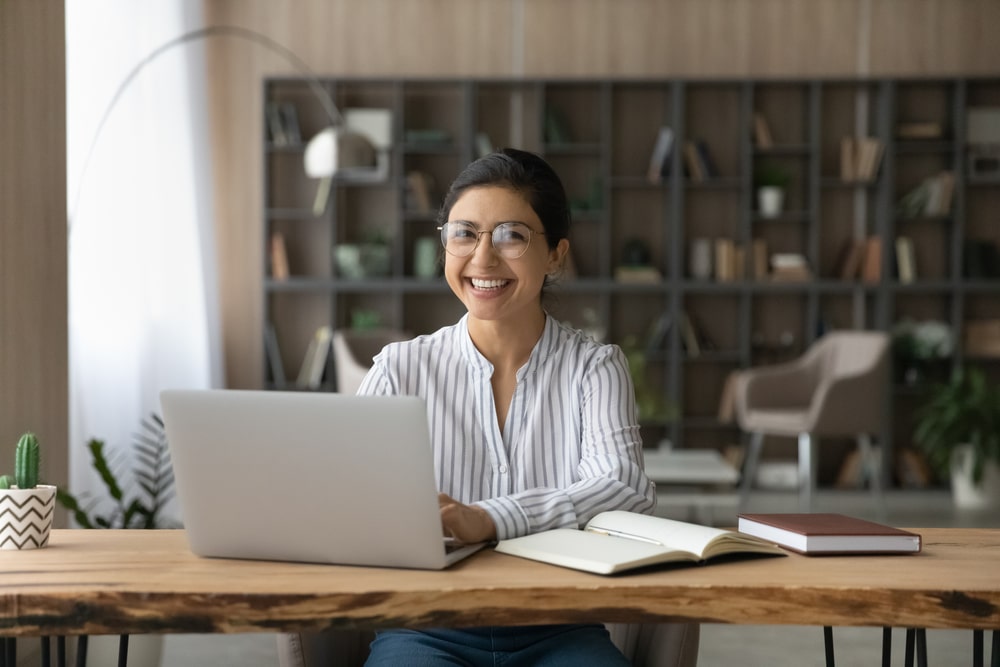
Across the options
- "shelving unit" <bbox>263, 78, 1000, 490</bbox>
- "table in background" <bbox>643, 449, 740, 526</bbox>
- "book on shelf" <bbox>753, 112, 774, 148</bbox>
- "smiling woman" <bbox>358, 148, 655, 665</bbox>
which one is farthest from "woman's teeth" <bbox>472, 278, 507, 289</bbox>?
"book on shelf" <bbox>753, 112, 774, 148</bbox>

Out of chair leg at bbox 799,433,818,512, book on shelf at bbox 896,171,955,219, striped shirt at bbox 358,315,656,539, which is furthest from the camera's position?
book on shelf at bbox 896,171,955,219

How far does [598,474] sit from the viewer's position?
5.61 feet

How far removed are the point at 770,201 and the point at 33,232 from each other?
487cm

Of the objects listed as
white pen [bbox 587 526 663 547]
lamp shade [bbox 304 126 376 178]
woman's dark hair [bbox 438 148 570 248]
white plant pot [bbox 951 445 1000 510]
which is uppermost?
lamp shade [bbox 304 126 376 178]

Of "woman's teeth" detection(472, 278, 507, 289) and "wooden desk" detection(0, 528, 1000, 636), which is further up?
"woman's teeth" detection(472, 278, 507, 289)

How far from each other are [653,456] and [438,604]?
4099mm

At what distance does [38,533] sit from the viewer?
1.49 meters

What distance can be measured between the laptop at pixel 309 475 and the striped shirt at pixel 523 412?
462 millimetres

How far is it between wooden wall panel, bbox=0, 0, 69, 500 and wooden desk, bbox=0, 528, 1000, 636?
1.47 metres

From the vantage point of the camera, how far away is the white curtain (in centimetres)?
446

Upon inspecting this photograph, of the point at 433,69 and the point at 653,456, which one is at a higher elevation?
the point at 433,69

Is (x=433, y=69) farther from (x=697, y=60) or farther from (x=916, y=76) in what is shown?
(x=916, y=76)

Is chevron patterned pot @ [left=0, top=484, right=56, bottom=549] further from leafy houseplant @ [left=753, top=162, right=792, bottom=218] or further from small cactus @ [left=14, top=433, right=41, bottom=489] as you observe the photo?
leafy houseplant @ [left=753, top=162, right=792, bottom=218]

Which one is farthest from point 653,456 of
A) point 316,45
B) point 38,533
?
point 38,533
